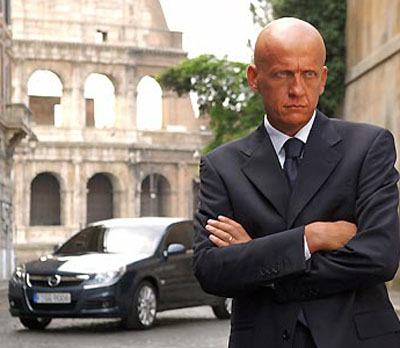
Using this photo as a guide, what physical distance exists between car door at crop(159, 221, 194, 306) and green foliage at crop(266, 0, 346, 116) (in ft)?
15.4

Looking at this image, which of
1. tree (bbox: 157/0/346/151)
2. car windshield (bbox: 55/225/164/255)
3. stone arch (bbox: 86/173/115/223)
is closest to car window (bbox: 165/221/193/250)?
car windshield (bbox: 55/225/164/255)

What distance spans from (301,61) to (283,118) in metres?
0.14

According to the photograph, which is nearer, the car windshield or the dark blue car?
the dark blue car

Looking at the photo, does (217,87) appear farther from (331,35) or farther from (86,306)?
(86,306)

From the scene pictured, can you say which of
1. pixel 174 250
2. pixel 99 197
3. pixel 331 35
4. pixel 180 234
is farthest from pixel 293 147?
pixel 99 197

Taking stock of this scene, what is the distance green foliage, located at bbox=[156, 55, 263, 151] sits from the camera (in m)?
38.6

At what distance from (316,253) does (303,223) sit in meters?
0.08

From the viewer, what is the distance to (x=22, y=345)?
12.6m

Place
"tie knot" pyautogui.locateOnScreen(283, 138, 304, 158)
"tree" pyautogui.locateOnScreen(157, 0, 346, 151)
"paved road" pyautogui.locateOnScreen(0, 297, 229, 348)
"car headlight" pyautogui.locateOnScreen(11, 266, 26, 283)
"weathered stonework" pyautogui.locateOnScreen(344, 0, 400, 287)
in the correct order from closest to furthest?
"tie knot" pyautogui.locateOnScreen(283, 138, 304, 158) → "paved road" pyautogui.locateOnScreen(0, 297, 229, 348) → "car headlight" pyautogui.locateOnScreen(11, 266, 26, 283) → "weathered stonework" pyautogui.locateOnScreen(344, 0, 400, 287) → "tree" pyautogui.locateOnScreen(157, 0, 346, 151)

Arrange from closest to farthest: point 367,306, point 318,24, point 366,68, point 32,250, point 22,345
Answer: point 367,306
point 22,345
point 366,68
point 318,24
point 32,250

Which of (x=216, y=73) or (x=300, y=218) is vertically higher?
(x=216, y=73)

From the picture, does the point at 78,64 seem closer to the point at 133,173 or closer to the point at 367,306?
the point at 133,173

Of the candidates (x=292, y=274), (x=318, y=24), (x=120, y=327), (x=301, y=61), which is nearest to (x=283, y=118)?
(x=301, y=61)

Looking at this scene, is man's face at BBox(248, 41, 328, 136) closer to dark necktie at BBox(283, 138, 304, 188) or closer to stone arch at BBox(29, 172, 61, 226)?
dark necktie at BBox(283, 138, 304, 188)
